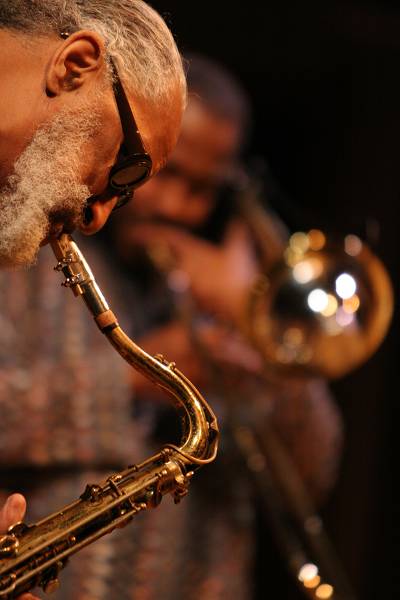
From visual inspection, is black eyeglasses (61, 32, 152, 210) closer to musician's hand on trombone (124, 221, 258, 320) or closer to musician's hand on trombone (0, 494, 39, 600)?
musician's hand on trombone (0, 494, 39, 600)

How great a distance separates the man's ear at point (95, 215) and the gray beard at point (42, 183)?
55 mm

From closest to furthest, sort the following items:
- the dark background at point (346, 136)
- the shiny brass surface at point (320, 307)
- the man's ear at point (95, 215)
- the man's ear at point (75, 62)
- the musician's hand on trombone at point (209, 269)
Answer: the man's ear at point (75, 62)
the man's ear at point (95, 215)
the shiny brass surface at point (320, 307)
the musician's hand on trombone at point (209, 269)
the dark background at point (346, 136)

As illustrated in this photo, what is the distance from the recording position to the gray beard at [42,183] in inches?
44.6

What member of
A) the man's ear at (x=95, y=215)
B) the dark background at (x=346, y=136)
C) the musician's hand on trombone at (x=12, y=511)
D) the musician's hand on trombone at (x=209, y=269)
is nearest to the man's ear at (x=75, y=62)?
the man's ear at (x=95, y=215)

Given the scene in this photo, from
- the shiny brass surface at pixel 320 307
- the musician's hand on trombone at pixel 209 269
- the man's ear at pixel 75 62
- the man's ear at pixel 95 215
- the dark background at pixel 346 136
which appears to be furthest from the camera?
the dark background at pixel 346 136

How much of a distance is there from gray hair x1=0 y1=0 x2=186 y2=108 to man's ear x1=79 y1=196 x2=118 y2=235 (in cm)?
16

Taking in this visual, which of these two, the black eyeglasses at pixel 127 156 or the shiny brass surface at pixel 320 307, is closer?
the black eyeglasses at pixel 127 156

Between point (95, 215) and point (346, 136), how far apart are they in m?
2.39

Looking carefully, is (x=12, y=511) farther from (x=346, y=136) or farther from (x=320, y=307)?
(x=346, y=136)

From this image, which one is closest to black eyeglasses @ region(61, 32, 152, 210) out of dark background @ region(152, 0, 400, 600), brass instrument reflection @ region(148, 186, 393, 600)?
brass instrument reflection @ region(148, 186, 393, 600)

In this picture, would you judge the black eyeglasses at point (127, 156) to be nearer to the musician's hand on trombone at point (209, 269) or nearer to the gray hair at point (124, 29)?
the gray hair at point (124, 29)

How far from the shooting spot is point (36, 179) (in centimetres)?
114

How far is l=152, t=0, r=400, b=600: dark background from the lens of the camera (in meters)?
3.12

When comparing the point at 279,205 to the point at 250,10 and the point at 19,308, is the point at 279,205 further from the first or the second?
the point at 19,308
